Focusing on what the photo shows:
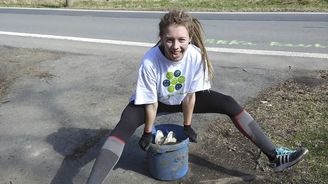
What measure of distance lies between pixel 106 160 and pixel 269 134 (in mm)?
1871

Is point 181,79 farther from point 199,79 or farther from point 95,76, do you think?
point 95,76

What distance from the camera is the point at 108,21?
13156 mm

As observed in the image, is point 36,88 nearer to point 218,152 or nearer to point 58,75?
point 58,75

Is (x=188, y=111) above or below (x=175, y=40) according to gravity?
below

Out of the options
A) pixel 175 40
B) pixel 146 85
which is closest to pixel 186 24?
pixel 175 40

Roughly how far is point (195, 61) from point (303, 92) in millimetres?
2532

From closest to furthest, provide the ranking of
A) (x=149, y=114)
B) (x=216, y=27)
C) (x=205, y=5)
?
(x=149, y=114)
(x=216, y=27)
(x=205, y=5)

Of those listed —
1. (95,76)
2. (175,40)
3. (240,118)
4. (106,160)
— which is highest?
(175,40)

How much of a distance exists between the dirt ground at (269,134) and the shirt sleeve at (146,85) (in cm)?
80

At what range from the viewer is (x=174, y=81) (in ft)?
11.9

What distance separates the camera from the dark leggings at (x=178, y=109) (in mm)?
3625

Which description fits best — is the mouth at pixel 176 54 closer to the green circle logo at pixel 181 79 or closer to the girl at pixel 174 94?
the girl at pixel 174 94

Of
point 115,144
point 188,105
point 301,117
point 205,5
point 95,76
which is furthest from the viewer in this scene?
point 205,5

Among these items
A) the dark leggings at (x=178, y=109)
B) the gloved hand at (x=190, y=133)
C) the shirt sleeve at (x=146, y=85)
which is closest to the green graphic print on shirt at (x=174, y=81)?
the shirt sleeve at (x=146, y=85)
